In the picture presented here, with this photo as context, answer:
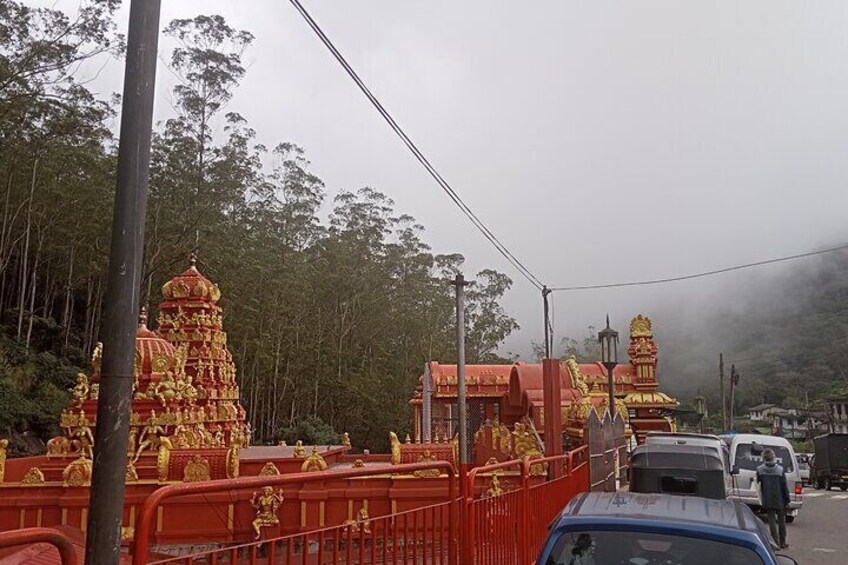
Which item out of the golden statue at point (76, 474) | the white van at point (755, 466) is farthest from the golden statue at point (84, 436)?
the white van at point (755, 466)

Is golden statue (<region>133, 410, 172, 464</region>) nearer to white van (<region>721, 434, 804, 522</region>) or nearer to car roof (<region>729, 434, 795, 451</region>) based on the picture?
white van (<region>721, 434, 804, 522</region>)

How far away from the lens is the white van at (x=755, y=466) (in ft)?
46.6

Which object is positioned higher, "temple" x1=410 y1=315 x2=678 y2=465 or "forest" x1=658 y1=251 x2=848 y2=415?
"forest" x1=658 y1=251 x2=848 y2=415

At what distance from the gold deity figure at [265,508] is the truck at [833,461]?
24718 millimetres

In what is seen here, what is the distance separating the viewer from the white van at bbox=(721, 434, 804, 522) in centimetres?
1420

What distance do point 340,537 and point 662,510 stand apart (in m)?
1.94

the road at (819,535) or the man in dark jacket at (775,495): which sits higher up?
the man in dark jacket at (775,495)

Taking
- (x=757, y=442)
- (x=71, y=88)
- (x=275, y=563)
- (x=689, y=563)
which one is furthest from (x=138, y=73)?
(x=71, y=88)

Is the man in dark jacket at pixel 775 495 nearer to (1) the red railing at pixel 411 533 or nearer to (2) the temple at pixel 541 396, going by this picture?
(2) the temple at pixel 541 396

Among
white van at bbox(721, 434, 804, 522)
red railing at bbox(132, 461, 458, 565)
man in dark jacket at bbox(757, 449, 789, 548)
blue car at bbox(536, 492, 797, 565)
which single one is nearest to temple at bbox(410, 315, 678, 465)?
white van at bbox(721, 434, 804, 522)

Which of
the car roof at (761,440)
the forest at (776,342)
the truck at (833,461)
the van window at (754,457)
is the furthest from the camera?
the forest at (776,342)

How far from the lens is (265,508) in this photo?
12.3 metres

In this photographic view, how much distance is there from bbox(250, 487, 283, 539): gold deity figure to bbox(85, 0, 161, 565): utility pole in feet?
32.9

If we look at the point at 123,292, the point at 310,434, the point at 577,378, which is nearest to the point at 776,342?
the point at 310,434
